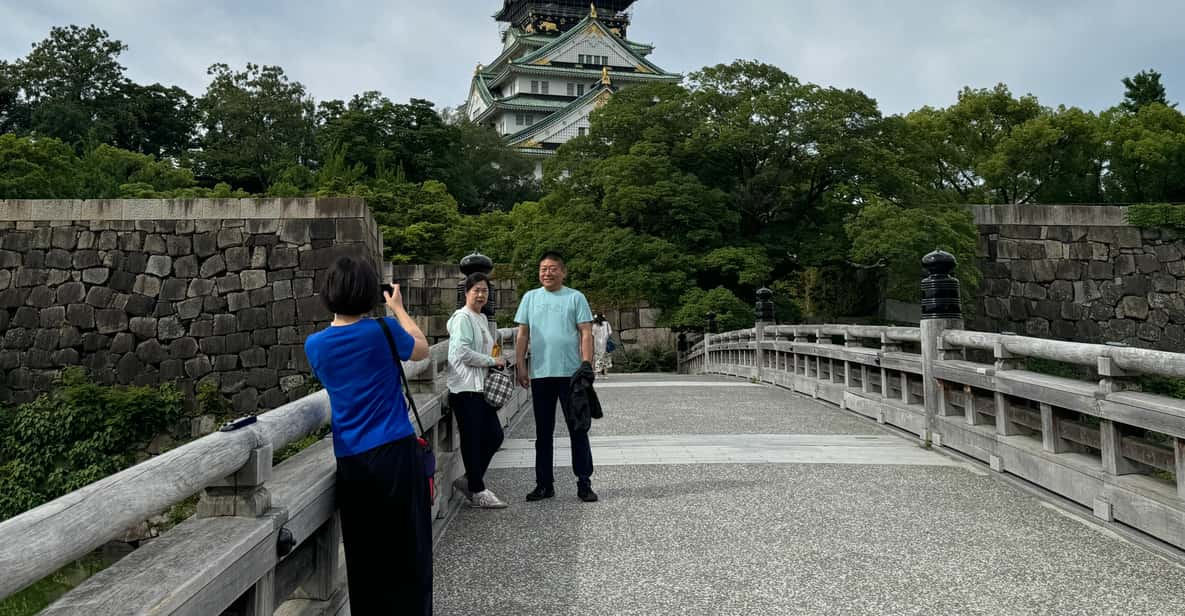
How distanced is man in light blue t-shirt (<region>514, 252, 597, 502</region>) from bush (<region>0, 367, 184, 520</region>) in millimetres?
12428

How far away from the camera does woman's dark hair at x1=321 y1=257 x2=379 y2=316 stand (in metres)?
2.62

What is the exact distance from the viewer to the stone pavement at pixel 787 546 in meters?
3.33

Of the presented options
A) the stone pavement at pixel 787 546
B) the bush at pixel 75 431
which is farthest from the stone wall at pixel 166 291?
the stone pavement at pixel 787 546

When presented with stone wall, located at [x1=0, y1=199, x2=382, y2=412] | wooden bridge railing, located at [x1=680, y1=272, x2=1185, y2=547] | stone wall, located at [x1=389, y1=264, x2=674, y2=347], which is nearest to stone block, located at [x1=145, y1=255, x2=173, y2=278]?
stone wall, located at [x1=0, y1=199, x2=382, y2=412]

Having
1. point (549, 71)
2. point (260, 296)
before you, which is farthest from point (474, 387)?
point (549, 71)

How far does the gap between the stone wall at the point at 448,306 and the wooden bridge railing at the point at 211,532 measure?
16.0 meters

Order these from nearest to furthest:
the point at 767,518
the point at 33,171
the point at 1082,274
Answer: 1. the point at 767,518
2. the point at 33,171
3. the point at 1082,274

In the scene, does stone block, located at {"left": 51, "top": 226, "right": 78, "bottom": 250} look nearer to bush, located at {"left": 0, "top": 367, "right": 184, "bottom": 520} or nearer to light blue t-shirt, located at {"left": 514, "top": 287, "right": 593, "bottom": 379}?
bush, located at {"left": 0, "top": 367, "right": 184, "bottom": 520}

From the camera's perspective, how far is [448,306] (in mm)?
22219

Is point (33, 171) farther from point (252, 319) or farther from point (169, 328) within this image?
point (252, 319)

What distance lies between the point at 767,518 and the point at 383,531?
2.52 metres

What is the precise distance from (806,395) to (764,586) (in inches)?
295

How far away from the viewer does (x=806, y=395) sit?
1071 centimetres

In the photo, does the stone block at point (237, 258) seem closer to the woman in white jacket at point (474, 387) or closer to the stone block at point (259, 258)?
the stone block at point (259, 258)
